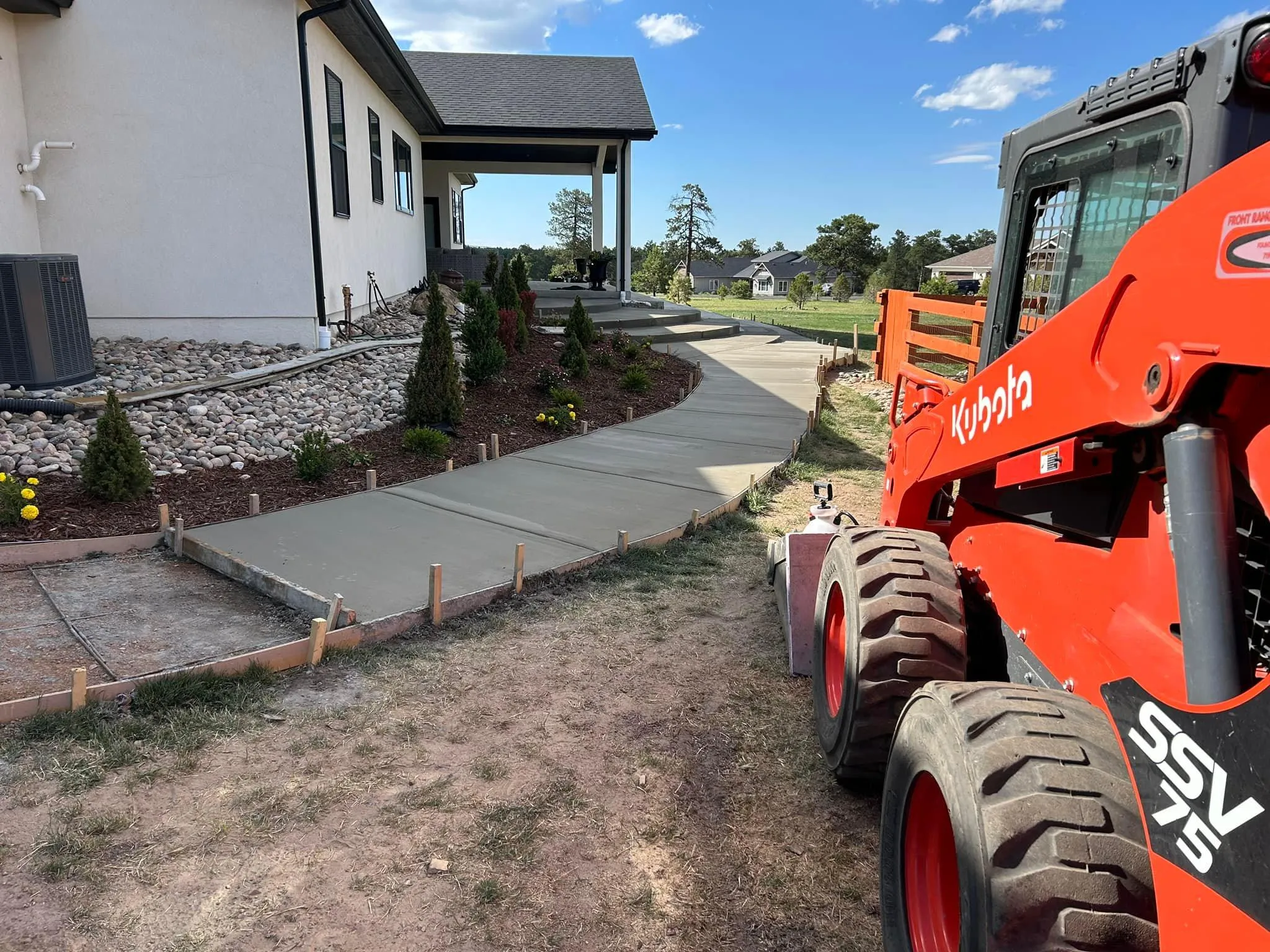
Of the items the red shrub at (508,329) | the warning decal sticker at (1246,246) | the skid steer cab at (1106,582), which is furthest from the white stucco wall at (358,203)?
the warning decal sticker at (1246,246)

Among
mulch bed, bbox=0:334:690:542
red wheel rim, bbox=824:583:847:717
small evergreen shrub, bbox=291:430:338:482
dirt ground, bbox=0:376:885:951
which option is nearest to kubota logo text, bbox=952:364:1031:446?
red wheel rim, bbox=824:583:847:717

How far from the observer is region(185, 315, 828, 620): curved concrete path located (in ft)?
16.4

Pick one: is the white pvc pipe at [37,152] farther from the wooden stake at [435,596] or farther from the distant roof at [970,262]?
the distant roof at [970,262]

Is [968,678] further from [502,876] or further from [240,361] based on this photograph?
[240,361]

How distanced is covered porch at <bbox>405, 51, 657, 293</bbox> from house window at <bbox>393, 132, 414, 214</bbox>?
4.25 ft

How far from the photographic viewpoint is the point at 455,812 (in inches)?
118

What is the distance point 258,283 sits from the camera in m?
10.0

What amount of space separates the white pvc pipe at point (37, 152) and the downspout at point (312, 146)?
2.47m

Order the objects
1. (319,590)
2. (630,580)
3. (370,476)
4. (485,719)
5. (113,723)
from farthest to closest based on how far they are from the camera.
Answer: (370,476), (630,580), (319,590), (485,719), (113,723)

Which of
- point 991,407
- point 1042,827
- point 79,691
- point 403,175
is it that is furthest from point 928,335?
point 403,175

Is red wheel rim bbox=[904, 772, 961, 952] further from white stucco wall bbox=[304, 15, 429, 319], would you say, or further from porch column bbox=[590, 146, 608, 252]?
porch column bbox=[590, 146, 608, 252]

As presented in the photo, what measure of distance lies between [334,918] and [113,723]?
1.56m

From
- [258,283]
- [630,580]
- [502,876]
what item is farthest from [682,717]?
[258,283]

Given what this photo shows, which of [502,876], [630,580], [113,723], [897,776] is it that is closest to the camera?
[897,776]
